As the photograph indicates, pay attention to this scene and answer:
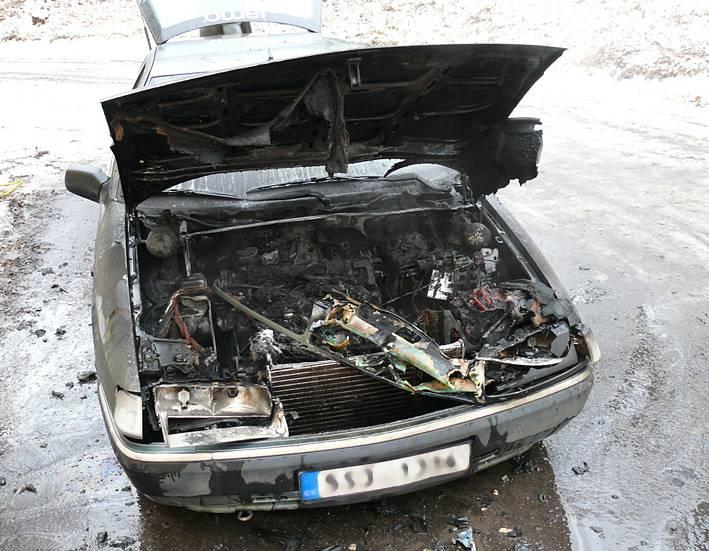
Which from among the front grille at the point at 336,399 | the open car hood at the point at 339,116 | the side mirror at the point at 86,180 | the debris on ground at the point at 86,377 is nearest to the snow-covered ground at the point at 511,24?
the open car hood at the point at 339,116

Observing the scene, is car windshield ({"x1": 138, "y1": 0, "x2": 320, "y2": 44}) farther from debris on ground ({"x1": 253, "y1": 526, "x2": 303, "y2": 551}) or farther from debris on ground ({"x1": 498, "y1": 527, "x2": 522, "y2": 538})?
debris on ground ({"x1": 498, "y1": 527, "x2": 522, "y2": 538})

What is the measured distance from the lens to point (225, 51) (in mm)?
3480

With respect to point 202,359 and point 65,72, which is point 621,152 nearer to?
point 202,359

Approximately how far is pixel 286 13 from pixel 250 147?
2456mm

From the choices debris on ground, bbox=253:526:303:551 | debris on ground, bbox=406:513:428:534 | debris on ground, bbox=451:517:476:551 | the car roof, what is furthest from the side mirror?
debris on ground, bbox=451:517:476:551


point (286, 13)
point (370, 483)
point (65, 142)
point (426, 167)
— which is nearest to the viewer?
point (370, 483)

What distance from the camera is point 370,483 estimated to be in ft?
6.59

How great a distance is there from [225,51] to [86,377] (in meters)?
2.09

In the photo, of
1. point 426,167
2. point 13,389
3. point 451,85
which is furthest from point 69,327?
point 451,85

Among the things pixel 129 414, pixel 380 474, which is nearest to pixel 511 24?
pixel 380 474

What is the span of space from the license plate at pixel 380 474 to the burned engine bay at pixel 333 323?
0.19m

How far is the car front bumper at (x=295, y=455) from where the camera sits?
1.90m

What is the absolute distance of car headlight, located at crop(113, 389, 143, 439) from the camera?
75.4 inches

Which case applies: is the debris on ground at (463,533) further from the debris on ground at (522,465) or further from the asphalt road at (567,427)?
the debris on ground at (522,465)
